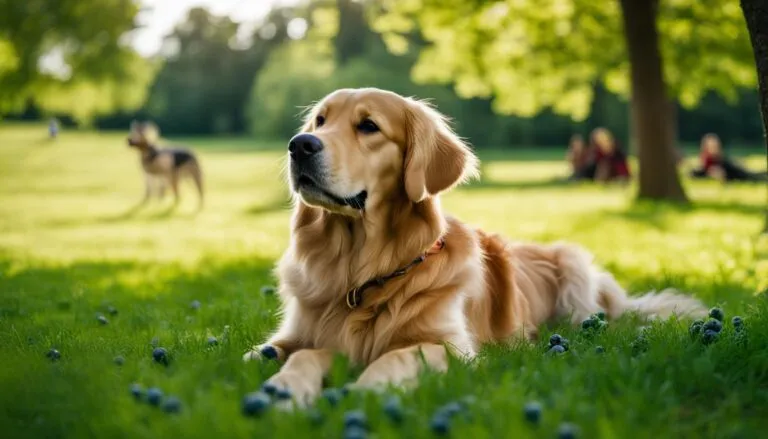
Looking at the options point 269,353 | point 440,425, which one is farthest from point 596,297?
point 440,425

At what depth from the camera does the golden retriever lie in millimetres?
3730

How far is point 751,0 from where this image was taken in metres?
4.38

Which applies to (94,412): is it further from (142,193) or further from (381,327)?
(142,193)

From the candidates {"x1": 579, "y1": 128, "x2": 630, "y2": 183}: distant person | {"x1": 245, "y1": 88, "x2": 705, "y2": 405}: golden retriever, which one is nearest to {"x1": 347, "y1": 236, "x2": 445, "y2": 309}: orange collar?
{"x1": 245, "y1": 88, "x2": 705, "y2": 405}: golden retriever

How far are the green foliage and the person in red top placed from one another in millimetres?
4810

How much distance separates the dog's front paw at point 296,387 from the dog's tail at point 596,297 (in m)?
2.47

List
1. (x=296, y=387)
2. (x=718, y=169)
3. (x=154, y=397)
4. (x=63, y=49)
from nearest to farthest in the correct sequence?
(x=154, y=397)
(x=296, y=387)
(x=718, y=169)
(x=63, y=49)

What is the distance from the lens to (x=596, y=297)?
17.6ft

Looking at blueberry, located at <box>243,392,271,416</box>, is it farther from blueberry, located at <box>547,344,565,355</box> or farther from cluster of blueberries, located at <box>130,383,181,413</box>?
blueberry, located at <box>547,344,565,355</box>

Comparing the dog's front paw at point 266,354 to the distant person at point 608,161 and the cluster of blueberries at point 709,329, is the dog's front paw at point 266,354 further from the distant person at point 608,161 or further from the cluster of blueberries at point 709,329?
the distant person at point 608,161

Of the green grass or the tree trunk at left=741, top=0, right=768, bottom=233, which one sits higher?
the tree trunk at left=741, top=0, right=768, bottom=233

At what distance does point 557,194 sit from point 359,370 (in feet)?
53.3

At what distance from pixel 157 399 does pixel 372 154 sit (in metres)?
1.76

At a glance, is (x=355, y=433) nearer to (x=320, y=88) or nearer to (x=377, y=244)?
(x=377, y=244)
